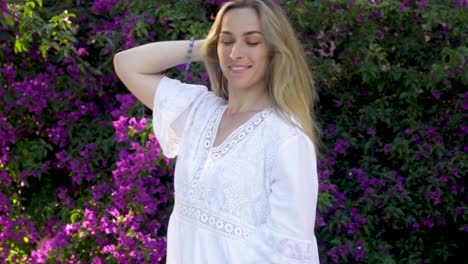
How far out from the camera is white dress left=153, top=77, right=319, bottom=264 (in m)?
1.96

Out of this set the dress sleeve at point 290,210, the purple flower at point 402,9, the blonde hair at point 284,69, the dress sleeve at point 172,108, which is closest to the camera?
the dress sleeve at point 290,210

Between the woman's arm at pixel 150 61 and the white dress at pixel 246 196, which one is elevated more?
the woman's arm at pixel 150 61

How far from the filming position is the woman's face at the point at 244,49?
2105 millimetres

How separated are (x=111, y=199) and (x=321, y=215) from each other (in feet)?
3.02

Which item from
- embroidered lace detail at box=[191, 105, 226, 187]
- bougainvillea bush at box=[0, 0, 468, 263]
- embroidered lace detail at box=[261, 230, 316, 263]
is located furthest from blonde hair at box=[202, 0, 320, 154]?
bougainvillea bush at box=[0, 0, 468, 263]

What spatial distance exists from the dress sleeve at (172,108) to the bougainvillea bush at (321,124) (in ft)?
3.79

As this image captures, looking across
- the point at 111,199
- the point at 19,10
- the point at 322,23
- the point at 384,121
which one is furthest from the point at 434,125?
the point at 19,10

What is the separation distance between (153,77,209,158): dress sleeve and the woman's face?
0.21 meters

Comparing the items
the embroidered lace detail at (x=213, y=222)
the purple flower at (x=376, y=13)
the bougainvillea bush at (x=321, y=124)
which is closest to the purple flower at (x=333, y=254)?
the bougainvillea bush at (x=321, y=124)

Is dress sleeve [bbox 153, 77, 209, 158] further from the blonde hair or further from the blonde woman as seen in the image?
the blonde hair

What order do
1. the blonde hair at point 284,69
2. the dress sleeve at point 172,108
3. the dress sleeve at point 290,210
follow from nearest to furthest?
the dress sleeve at point 290,210
the blonde hair at point 284,69
the dress sleeve at point 172,108

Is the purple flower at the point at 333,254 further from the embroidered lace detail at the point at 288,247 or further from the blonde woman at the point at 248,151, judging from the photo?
the embroidered lace detail at the point at 288,247

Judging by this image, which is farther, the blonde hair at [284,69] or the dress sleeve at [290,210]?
the blonde hair at [284,69]

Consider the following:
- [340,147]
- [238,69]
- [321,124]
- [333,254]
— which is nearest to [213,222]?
[238,69]
